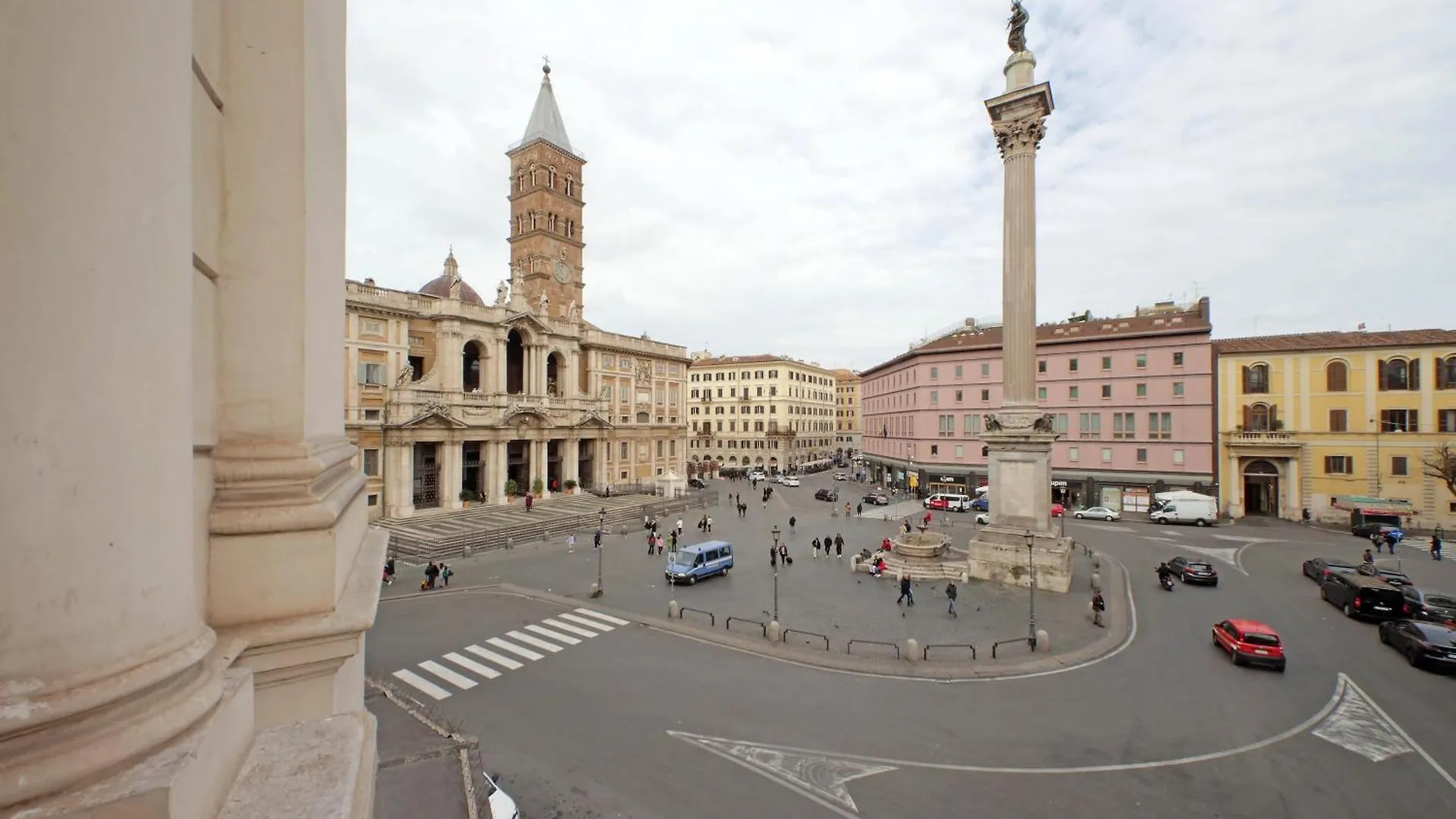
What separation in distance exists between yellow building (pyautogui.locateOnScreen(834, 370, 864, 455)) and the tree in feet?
225

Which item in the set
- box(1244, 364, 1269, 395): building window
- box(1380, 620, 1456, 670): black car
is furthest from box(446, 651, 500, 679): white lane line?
box(1244, 364, 1269, 395): building window

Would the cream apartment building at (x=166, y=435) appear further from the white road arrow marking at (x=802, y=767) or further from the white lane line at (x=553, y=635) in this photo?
the white lane line at (x=553, y=635)

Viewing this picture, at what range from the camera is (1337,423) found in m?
38.0

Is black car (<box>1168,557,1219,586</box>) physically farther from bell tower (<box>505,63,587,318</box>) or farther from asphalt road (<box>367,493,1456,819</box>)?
bell tower (<box>505,63,587,318</box>)

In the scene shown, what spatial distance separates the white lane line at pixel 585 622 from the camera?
1748 cm

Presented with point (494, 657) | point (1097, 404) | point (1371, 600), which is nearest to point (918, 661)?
point (494, 657)

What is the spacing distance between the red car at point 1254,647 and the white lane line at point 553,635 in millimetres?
17066

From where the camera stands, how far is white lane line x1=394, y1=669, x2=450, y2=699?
42.5ft

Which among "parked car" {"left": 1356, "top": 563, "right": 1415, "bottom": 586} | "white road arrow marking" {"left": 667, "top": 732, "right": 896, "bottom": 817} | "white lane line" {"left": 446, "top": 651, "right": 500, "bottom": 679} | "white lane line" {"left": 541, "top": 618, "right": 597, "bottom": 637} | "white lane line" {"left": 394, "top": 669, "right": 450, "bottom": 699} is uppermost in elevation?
"parked car" {"left": 1356, "top": 563, "right": 1415, "bottom": 586}

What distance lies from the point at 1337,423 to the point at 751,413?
56445 mm

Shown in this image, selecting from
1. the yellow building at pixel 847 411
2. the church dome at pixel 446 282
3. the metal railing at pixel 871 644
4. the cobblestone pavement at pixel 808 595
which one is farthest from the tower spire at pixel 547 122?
the yellow building at pixel 847 411

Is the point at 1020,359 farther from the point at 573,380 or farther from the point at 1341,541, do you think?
the point at 573,380

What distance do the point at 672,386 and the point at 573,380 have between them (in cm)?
1248

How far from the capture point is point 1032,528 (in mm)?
22609
